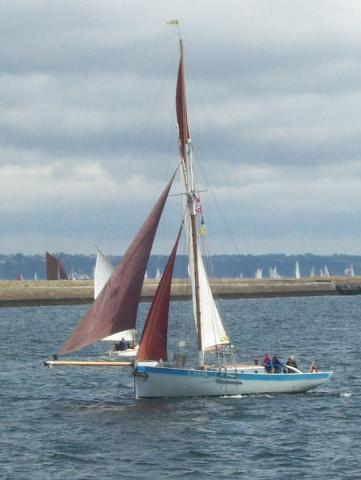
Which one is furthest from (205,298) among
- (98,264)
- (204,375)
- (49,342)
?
(49,342)

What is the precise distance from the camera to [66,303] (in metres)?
184

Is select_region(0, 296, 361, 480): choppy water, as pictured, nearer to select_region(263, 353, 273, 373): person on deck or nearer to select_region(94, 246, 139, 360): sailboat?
select_region(263, 353, 273, 373): person on deck

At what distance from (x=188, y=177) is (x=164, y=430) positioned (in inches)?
555

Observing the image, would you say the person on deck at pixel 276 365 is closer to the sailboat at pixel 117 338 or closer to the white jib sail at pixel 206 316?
the white jib sail at pixel 206 316

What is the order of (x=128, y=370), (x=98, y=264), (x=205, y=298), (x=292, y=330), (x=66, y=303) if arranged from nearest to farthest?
(x=205, y=298)
(x=128, y=370)
(x=98, y=264)
(x=292, y=330)
(x=66, y=303)

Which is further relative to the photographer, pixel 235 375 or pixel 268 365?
pixel 268 365

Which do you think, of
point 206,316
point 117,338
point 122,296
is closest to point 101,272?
point 117,338

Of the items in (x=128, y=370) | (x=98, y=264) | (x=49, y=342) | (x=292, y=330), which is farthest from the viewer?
(x=292, y=330)

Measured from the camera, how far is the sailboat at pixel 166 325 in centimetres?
5506

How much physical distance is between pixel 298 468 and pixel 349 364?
122 ft

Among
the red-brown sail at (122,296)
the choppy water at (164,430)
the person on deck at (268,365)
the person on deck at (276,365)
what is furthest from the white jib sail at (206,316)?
the red-brown sail at (122,296)

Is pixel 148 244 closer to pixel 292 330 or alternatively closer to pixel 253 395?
pixel 253 395

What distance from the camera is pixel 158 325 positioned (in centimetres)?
5750

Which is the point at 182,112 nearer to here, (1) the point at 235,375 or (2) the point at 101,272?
(1) the point at 235,375
